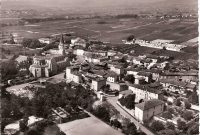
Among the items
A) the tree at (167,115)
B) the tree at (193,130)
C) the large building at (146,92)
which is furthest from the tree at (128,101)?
the tree at (193,130)

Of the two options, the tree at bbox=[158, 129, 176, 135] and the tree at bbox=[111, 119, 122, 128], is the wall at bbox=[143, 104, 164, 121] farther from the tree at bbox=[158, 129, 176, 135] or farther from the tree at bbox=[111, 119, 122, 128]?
the tree at bbox=[158, 129, 176, 135]

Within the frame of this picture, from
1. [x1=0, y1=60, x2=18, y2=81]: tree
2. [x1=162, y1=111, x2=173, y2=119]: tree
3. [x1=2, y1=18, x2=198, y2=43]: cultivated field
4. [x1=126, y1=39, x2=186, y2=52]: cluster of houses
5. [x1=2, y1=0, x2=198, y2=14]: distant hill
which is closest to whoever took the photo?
[x1=162, y1=111, x2=173, y2=119]: tree

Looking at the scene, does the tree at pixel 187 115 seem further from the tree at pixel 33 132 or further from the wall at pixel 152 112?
the tree at pixel 33 132

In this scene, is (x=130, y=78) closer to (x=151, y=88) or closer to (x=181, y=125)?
(x=151, y=88)

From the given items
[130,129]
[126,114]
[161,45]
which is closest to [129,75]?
[126,114]

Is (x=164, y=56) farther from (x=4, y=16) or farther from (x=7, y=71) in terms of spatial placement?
(x=4, y=16)

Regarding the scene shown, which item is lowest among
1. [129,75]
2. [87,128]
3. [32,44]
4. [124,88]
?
[87,128]

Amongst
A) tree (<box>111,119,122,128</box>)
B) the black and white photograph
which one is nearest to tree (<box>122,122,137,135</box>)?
the black and white photograph
